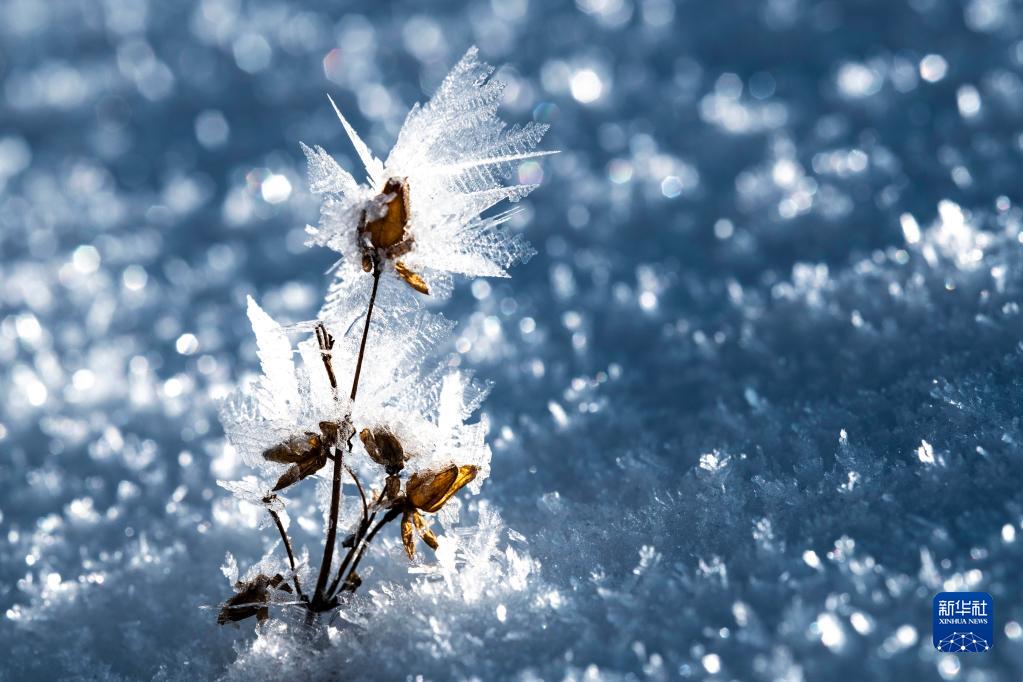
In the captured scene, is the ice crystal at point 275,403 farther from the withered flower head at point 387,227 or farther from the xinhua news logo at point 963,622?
the xinhua news logo at point 963,622

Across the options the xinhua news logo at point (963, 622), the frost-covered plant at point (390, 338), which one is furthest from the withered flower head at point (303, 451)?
the xinhua news logo at point (963, 622)

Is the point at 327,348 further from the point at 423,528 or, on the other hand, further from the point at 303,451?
the point at 423,528

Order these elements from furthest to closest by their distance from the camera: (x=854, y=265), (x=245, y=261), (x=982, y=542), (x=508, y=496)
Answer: (x=245, y=261)
(x=854, y=265)
(x=508, y=496)
(x=982, y=542)

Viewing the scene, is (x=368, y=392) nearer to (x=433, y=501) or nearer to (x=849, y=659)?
(x=433, y=501)

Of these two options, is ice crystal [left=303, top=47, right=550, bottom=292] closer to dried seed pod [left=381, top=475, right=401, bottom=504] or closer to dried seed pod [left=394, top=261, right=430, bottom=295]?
dried seed pod [left=394, top=261, right=430, bottom=295]

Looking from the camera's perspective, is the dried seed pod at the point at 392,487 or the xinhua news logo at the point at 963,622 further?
the dried seed pod at the point at 392,487

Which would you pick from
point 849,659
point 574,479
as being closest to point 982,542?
point 849,659
